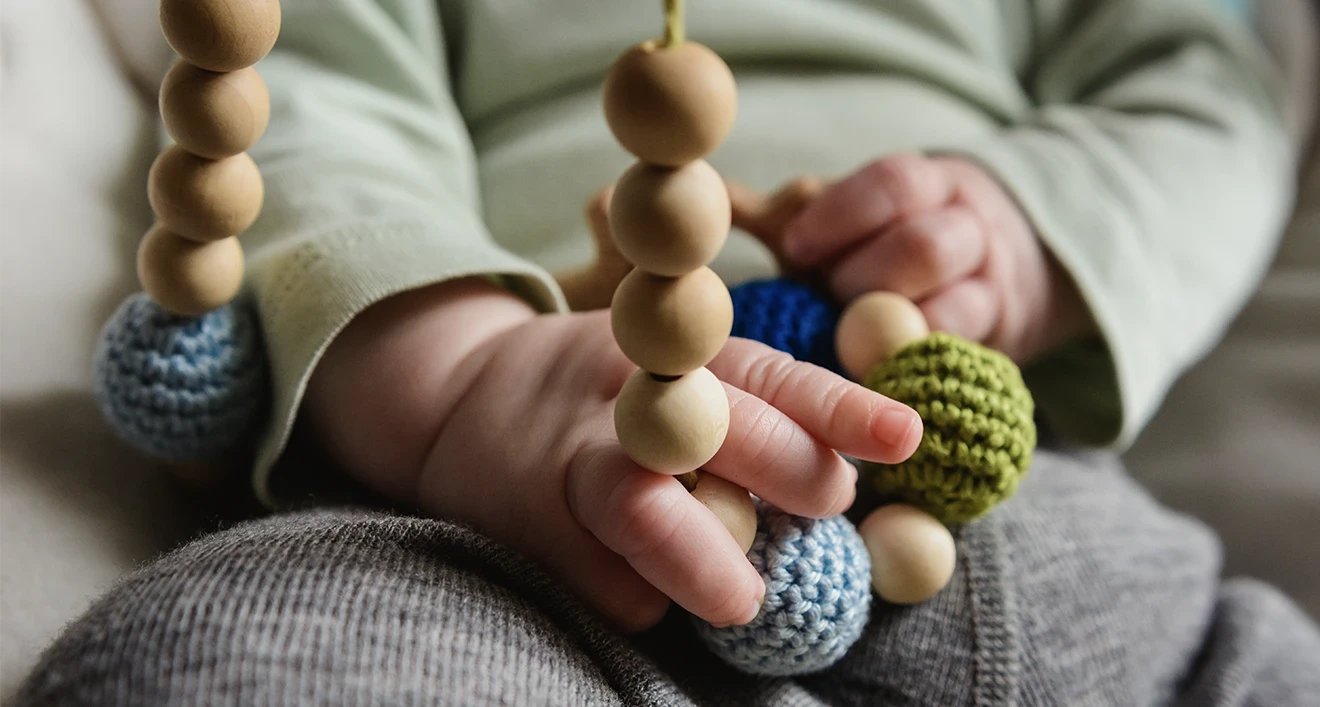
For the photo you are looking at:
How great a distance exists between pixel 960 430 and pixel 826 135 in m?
0.34

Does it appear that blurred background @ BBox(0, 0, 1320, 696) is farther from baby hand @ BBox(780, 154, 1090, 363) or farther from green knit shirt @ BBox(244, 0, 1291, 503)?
baby hand @ BBox(780, 154, 1090, 363)

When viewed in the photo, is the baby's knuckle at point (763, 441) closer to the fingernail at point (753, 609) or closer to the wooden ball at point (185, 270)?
the fingernail at point (753, 609)

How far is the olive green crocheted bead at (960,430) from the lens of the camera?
40 centimetres

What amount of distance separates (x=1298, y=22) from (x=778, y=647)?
0.82 metres

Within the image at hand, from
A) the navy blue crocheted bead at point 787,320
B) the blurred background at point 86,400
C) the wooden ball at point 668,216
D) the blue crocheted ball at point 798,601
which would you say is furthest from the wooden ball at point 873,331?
the blurred background at point 86,400

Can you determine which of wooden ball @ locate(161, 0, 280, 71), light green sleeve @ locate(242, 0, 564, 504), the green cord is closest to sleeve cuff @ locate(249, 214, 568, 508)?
light green sleeve @ locate(242, 0, 564, 504)

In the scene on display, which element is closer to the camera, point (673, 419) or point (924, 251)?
point (673, 419)

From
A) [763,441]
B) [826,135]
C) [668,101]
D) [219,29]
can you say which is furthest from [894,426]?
[826,135]

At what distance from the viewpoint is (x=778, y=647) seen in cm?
36

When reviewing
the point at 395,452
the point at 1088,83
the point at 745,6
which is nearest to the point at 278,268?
the point at 395,452

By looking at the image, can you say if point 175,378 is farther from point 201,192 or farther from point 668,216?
point 668,216

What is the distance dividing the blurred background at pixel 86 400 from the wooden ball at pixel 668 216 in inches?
11.8

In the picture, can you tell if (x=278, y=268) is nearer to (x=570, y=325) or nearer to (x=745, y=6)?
(x=570, y=325)

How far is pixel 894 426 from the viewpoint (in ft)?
1.12
